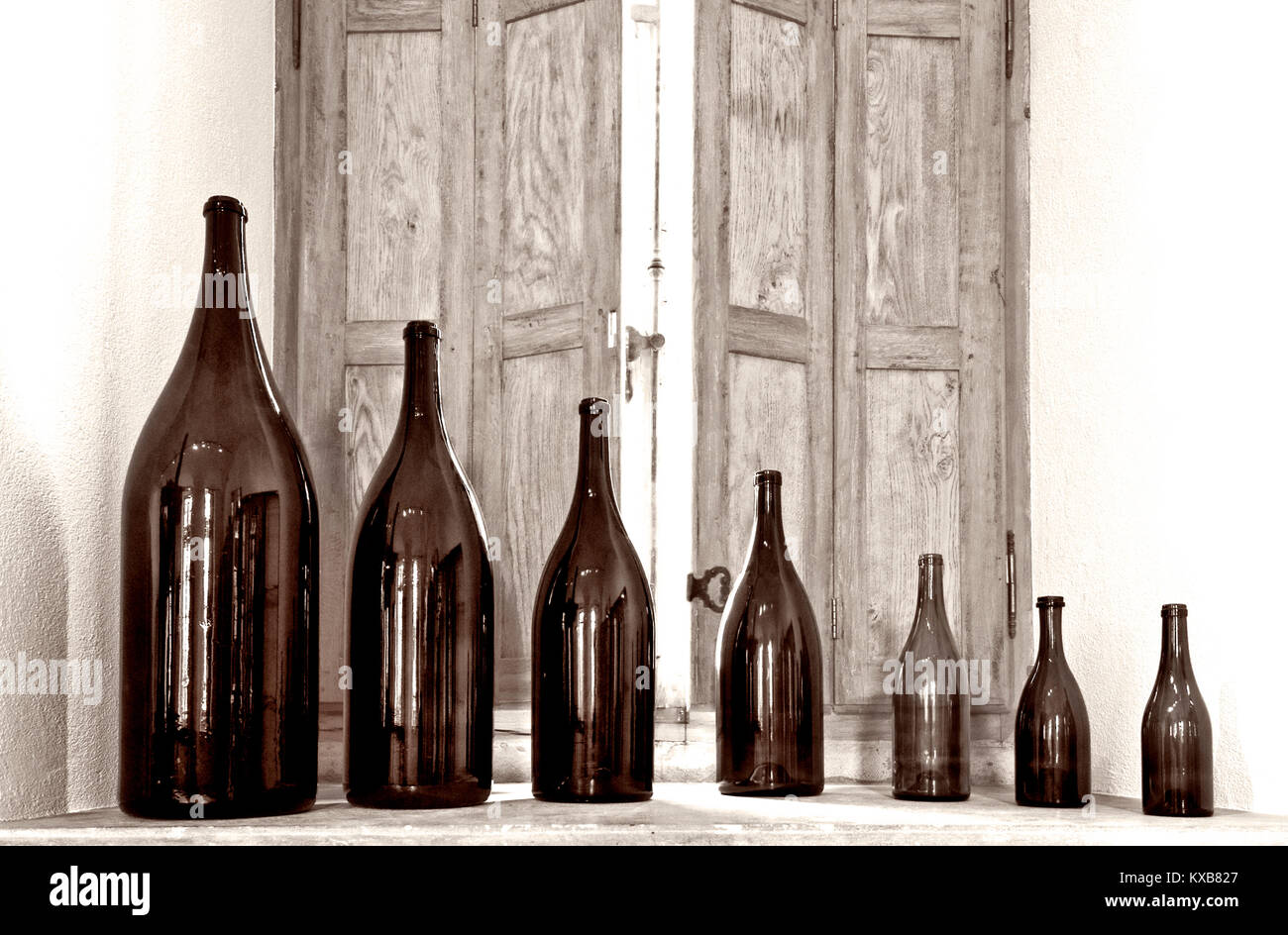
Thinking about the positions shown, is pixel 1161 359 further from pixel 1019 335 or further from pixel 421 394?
pixel 421 394

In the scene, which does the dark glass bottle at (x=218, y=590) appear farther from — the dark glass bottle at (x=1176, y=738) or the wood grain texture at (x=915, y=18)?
the wood grain texture at (x=915, y=18)

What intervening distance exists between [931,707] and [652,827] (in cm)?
54

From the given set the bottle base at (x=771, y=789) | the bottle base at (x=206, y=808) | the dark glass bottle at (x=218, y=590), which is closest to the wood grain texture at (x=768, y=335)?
the bottle base at (x=771, y=789)

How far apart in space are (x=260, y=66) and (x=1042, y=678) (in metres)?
1.18

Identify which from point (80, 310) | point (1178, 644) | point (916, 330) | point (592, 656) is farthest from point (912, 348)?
point (80, 310)

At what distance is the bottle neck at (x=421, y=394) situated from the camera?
1.22 meters

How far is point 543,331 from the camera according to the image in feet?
5.24

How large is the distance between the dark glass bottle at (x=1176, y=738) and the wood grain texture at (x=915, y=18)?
84 centimetres

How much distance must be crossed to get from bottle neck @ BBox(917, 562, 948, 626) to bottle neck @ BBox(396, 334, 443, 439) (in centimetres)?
58

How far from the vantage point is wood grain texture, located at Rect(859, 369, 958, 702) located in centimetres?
159

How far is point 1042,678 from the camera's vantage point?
52.4 inches

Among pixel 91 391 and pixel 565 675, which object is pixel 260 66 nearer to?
pixel 91 391

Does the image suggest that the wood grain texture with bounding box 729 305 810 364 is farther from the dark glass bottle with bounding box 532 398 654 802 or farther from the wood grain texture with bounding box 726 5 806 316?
the dark glass bottle with bounding box 532 398 654 802

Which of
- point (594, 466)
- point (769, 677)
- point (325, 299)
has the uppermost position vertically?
point (325, 299)
